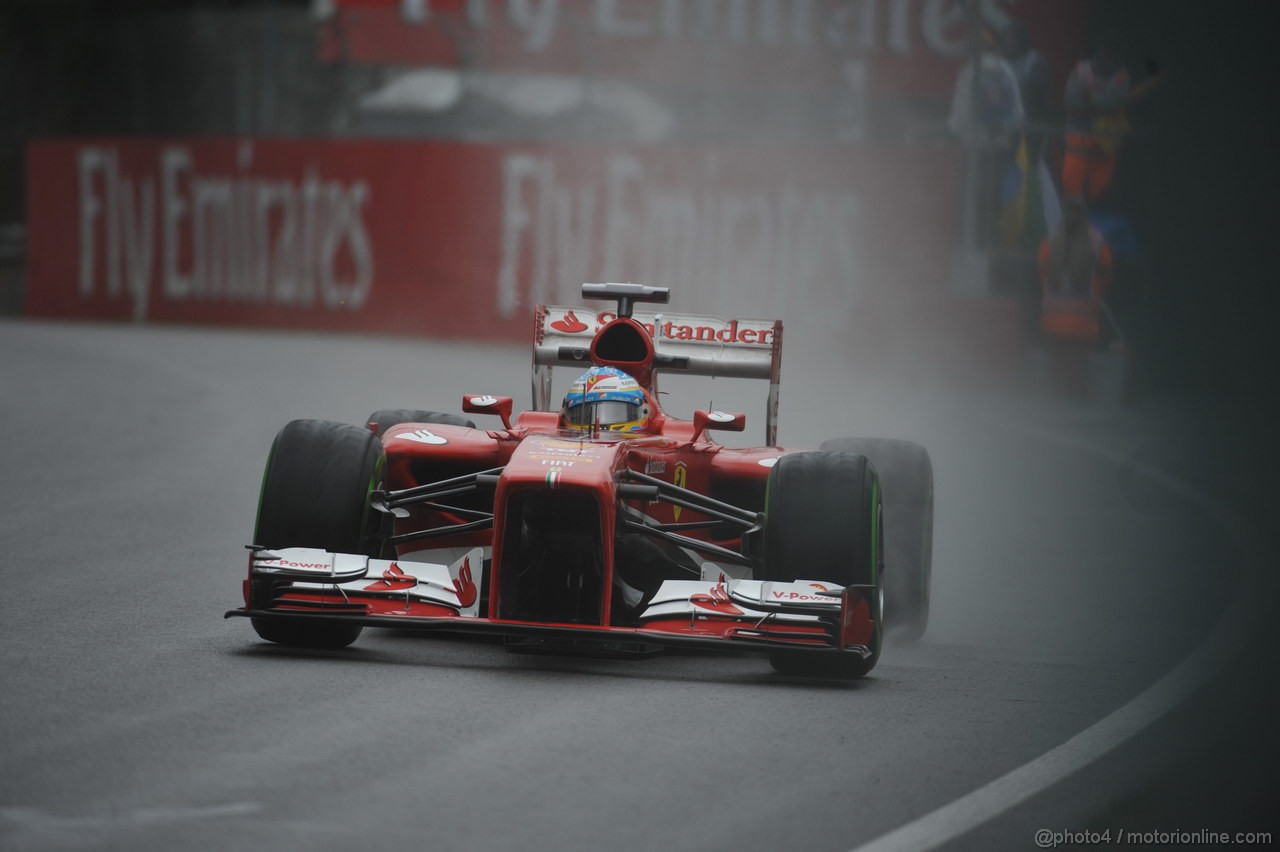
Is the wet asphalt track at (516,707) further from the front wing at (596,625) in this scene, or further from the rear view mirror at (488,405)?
the rear view mirror at (488,405)

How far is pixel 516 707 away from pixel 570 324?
3.23m

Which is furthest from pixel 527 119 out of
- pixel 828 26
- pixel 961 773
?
pixel 961 773

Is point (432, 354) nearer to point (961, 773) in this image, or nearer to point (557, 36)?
point (557, 36)

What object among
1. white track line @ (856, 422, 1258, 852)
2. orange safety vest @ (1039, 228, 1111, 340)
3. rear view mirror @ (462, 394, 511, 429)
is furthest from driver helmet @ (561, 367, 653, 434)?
orange safety vest @ (1039, 228, 1111, 340)

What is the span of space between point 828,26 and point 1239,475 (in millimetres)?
20596

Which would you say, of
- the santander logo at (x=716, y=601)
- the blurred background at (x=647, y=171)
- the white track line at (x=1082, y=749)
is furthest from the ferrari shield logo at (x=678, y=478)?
the blurred background at (x=647, y=171)

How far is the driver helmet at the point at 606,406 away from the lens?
841 cm

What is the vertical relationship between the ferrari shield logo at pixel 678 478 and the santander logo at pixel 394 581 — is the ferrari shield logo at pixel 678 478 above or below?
above

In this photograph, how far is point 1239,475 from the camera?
15.6 meters

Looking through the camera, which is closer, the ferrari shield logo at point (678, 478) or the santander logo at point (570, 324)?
the ferrari shield logo at point (678, 478)

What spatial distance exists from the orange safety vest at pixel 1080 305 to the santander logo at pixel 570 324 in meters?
12.0

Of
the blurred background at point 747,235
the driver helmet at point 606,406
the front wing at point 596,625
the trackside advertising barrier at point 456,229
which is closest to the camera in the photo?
the front wing at point 596,625

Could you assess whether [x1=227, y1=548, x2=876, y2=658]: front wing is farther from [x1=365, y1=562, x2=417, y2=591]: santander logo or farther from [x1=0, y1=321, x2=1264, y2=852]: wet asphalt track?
[x1=0, y1=321, x2=1264, y2=852]: wet asphalt track

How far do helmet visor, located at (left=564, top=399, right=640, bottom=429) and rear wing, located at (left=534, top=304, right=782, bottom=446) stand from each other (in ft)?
3.16
